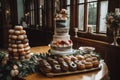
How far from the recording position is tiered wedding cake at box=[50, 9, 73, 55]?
2.70m

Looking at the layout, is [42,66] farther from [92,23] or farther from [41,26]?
[41,26]

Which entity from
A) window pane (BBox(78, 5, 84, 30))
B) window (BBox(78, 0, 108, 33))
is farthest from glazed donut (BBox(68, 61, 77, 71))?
window pane (BBox(78, 5, 84, 30))

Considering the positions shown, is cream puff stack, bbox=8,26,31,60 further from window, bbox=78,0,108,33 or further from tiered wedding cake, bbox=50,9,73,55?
window, bbox=78,0,108,33

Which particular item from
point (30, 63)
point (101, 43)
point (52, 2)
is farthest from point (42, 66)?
point (52, 2)

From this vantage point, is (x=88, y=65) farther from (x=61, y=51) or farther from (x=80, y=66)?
(x=61, y=51)

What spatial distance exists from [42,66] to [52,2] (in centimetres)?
535

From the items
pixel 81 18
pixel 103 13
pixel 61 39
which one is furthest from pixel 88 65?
pixel 81 18

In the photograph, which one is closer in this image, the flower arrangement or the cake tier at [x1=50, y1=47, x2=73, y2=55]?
the cake tier at [x1=50, y1=47, x2=73, y2=55]

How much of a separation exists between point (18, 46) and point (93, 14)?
2915mm

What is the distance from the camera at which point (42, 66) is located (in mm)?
2123

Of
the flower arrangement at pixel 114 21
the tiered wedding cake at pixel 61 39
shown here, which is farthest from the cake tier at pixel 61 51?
the flower arrangement at pixel 114 21

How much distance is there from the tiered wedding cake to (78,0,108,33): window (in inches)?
68.3

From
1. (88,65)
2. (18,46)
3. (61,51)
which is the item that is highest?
(18,46)

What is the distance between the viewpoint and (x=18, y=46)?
97.5 inches
